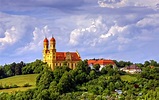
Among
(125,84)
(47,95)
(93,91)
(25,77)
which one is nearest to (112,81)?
(125,84)

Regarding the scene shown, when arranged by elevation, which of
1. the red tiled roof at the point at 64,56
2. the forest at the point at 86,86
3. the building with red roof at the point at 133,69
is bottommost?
the forest at the point at 86,86

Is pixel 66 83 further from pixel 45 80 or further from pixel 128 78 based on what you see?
pixel 128 78

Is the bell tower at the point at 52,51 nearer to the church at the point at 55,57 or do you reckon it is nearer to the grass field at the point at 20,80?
the church at the point at 55,57

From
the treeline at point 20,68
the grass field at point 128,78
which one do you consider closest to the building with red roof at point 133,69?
the grass field at point 128,78

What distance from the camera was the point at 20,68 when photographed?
129000 millimetres

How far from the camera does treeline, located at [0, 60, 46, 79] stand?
11900cm

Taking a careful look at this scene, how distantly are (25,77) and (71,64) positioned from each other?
42.0ft

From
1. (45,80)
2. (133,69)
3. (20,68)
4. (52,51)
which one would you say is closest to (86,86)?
(45,80)

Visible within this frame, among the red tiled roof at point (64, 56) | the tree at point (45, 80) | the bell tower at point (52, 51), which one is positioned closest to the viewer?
the tree at point (45, 80)

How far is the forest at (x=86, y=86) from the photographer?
8806 centimetres

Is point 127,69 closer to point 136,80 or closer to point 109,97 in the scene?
point 136,80

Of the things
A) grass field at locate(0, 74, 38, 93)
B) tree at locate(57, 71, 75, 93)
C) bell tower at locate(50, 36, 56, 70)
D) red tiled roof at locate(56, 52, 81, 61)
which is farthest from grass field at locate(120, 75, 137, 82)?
grass field at locate(0, 74, 38, 93)

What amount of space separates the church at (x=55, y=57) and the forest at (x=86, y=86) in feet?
7.23

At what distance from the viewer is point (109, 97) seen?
8888 centimetres
